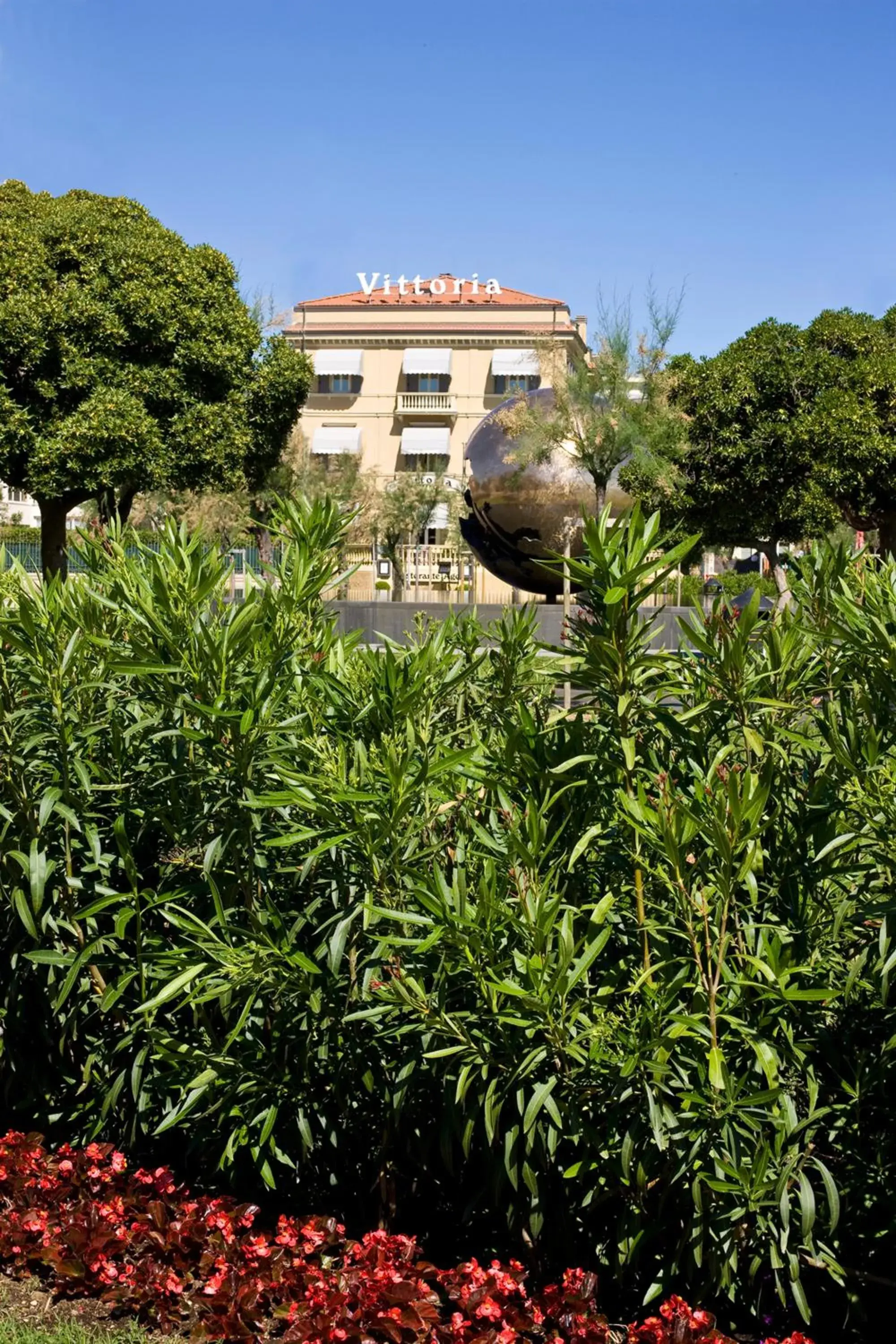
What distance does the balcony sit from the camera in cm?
7231

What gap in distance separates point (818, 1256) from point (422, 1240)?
3.47 ft

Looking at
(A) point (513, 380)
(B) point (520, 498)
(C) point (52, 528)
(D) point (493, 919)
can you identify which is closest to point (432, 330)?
(A) point (513, 380)

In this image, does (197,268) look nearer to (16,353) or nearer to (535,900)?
(16,353)

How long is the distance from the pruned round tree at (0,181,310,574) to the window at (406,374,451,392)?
43.3 meters

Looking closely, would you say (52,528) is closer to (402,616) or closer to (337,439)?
(402,616)

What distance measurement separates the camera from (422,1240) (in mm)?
3346

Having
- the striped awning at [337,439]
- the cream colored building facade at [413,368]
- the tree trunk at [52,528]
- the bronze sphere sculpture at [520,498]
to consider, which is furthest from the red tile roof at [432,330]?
the bronze sphere sculpture at [520,498]

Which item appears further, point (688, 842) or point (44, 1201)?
point (44, 1201)

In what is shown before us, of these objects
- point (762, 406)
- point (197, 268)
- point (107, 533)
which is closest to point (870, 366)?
point (762, 406)

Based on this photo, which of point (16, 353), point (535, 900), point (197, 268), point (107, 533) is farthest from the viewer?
point (197, 268)

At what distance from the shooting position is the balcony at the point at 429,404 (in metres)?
72.3

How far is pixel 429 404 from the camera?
237ft

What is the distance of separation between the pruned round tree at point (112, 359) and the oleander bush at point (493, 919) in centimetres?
2413

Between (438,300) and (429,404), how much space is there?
23.9ft
